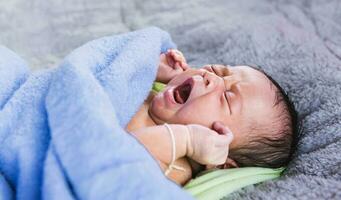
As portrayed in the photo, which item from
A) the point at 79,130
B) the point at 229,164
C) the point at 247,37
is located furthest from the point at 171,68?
the point at 247,37

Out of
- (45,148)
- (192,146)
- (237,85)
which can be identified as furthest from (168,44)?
(45,148)

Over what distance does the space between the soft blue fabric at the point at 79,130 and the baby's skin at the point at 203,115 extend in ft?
0.18

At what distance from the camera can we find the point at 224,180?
38.3 inches

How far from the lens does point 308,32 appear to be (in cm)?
169

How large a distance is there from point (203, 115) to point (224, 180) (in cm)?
13

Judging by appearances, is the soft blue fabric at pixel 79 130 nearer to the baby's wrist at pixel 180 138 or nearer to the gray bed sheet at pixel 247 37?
the baby's wrist at pixel 180 138

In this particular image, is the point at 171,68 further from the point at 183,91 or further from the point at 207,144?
the point at 207,144

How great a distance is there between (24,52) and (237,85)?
0.77 meters

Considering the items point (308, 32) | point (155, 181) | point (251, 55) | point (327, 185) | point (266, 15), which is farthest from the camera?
point (266, 15)

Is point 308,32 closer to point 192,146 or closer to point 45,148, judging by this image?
point 192,146

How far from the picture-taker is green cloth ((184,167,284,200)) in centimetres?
94

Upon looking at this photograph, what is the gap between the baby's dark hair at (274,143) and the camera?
1.02 m

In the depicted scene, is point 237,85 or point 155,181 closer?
point 155,181

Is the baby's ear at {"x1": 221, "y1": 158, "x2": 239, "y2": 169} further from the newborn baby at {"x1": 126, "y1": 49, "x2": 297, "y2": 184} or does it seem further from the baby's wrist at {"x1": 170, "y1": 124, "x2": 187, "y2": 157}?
the baby's wrist at {"x1": 170, "y1": 124, "x2": 187, "y2": 157}
